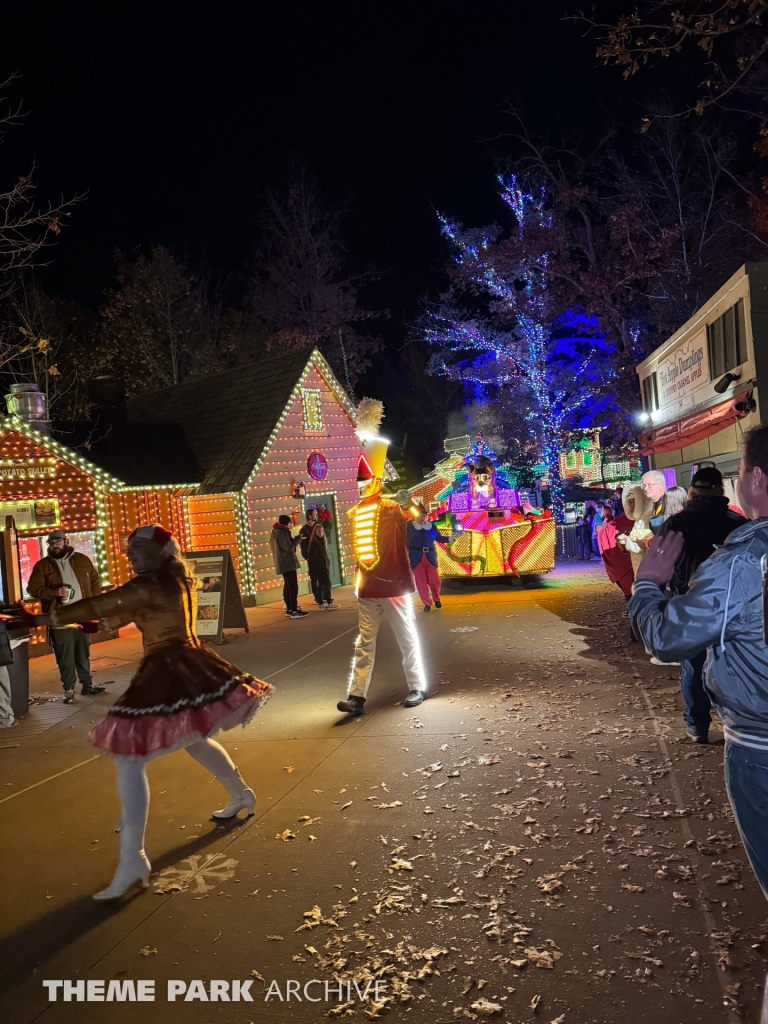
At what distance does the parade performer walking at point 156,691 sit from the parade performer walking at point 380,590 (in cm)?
235

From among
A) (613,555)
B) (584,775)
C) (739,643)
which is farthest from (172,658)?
(613,555)


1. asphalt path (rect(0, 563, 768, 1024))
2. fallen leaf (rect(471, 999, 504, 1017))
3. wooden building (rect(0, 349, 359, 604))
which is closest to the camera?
fallen leaf (rect(471, 999, 504, 1017))

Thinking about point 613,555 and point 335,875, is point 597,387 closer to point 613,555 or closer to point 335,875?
point 613,555

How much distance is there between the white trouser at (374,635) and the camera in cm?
685

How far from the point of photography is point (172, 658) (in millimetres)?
4234

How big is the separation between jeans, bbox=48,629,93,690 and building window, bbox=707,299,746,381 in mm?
8829

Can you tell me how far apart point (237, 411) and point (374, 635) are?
1286cm

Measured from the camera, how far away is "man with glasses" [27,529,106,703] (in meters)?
8.70

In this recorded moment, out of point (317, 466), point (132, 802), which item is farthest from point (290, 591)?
point (132, 802)

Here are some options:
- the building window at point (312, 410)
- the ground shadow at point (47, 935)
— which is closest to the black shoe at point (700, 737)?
the ground shadow at point (47, 935)

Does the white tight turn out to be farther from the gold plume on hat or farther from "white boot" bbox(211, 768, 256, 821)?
the gold plume on hat

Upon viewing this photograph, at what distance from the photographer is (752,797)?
2.18 metres

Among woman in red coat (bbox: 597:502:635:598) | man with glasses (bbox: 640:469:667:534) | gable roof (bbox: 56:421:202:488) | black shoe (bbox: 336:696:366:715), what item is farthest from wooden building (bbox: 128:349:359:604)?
man with glasses (bbox: 640:469:667:534)

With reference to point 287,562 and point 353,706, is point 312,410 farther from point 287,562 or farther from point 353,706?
point 353,706
